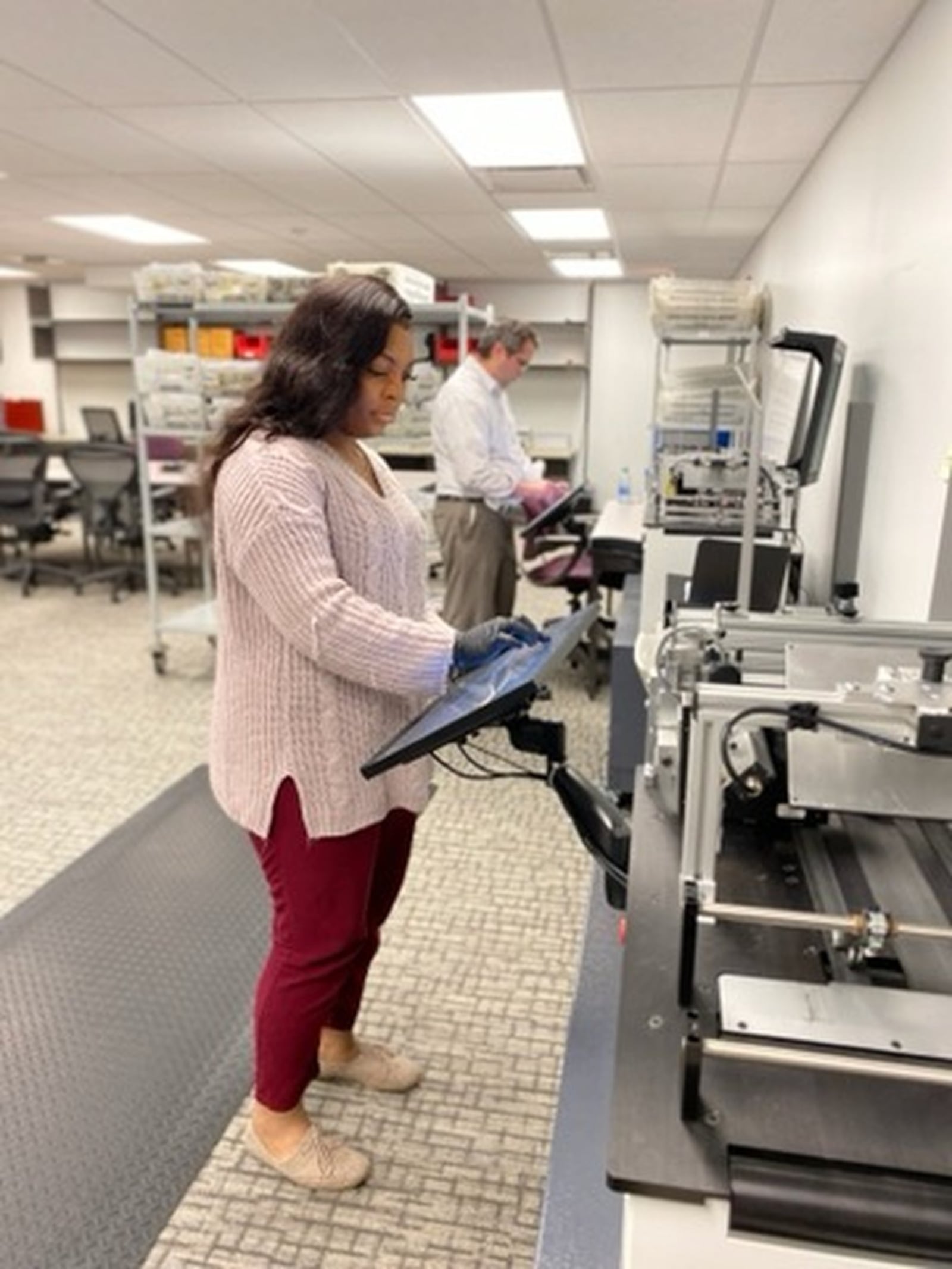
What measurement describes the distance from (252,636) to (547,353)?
28.9ft

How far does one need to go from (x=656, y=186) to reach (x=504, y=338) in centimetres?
175

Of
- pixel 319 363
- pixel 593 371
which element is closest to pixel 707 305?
pixel 319 363

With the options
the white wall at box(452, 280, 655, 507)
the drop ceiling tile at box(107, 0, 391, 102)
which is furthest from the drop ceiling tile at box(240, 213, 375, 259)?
the drop ceiling tile at box(107, 0, 391, 102)

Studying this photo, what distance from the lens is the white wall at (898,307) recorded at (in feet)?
6.89

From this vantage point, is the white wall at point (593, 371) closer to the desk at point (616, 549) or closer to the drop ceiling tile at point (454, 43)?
the desk at point (616, 549)

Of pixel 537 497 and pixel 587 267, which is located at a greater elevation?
pixel 587 267

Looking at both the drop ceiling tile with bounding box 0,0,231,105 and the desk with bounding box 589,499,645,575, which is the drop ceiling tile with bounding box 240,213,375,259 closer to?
the drop ceiling tile with bounding box 0,0,231,105

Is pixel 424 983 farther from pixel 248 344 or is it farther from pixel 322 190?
pixel 322 190

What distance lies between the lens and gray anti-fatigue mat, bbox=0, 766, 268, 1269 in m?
1.57

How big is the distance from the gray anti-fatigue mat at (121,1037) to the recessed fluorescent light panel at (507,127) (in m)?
2.68

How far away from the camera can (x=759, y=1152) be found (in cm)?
80

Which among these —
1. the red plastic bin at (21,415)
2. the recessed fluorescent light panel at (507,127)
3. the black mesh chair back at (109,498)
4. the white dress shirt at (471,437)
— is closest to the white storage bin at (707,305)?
the recessed fluorescent light panel at (507,127)

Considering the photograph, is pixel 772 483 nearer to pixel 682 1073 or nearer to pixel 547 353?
pixel 682 1073

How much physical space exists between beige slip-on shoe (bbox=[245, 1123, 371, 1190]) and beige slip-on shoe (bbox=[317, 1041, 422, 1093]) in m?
0.20
